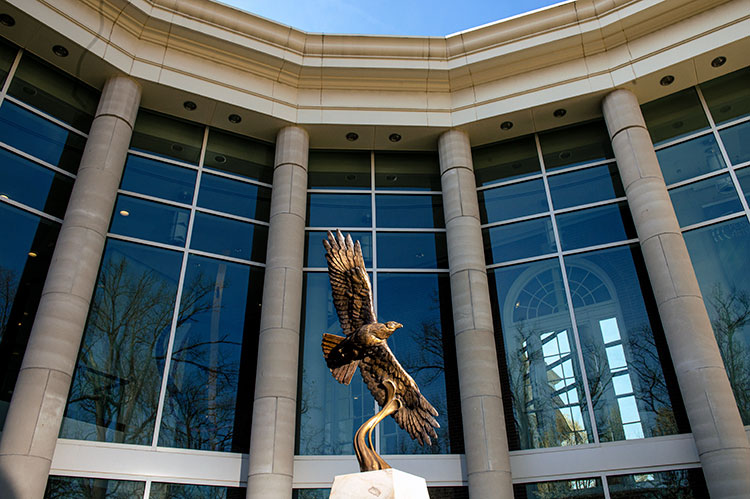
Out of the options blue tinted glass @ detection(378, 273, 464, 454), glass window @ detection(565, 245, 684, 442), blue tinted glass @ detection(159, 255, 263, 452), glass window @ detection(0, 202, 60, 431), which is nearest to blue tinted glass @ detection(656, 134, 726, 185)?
glass window @ detection(565, 245, 684, 442)

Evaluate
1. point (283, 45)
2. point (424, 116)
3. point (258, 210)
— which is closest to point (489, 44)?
point (424, 116)

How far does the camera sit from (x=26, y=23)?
11.8m

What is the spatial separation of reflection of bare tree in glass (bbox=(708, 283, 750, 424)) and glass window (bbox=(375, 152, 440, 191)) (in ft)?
21.8

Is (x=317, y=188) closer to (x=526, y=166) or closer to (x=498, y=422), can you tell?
(x=526, y=166)

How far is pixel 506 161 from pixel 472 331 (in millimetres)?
5023

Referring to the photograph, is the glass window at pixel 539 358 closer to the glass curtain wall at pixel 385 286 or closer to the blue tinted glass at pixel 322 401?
the glass curtain wall at pixel 385 286

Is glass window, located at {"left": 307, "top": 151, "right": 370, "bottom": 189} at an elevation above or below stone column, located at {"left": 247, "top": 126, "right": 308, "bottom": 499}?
above

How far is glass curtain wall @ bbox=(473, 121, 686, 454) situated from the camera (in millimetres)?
11273

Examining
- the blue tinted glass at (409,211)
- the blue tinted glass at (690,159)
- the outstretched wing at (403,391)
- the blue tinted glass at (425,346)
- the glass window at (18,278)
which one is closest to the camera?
the outstretched wing at (403,391)

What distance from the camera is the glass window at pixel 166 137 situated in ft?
44.7

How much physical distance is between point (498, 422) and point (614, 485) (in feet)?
7.29

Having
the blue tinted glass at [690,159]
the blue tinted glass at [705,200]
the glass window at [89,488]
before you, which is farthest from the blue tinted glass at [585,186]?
the glass window at [89,488]

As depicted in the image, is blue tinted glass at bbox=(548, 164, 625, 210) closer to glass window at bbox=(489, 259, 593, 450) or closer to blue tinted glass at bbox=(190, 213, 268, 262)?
glass window at bbox=(489, 259, 593, 450)

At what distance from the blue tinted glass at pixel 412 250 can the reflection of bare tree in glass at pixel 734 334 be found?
5503 mm
